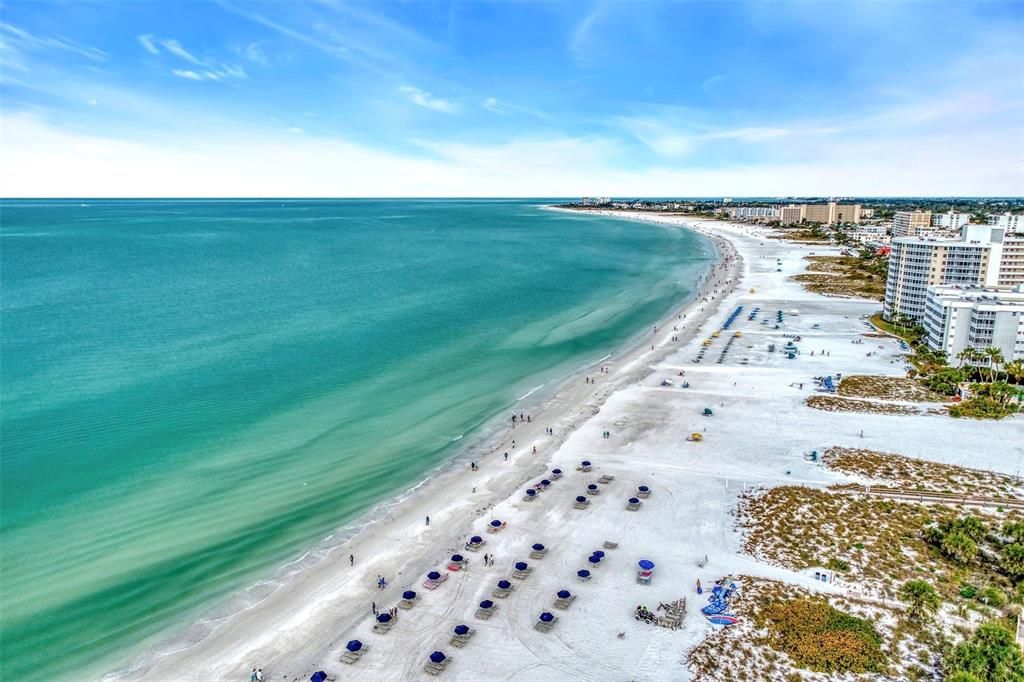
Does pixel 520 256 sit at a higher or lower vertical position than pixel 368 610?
higher

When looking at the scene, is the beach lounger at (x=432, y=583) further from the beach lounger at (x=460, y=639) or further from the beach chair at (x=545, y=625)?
the beach chair at (x=545, y=625)

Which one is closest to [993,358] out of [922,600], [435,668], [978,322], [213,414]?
[978,322]

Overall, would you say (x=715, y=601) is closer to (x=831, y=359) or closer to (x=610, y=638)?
(x=610, y=638)

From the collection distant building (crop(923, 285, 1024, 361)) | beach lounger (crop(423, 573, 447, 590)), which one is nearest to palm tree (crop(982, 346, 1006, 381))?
distant building (crop(923, 285, 1024, 361))

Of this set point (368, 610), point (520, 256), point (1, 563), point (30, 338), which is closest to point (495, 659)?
point (368, 610)

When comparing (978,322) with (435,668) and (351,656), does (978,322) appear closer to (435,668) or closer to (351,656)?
(435,668)

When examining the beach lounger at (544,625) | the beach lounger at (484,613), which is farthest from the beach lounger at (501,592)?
the beach lounger at (544,625)
